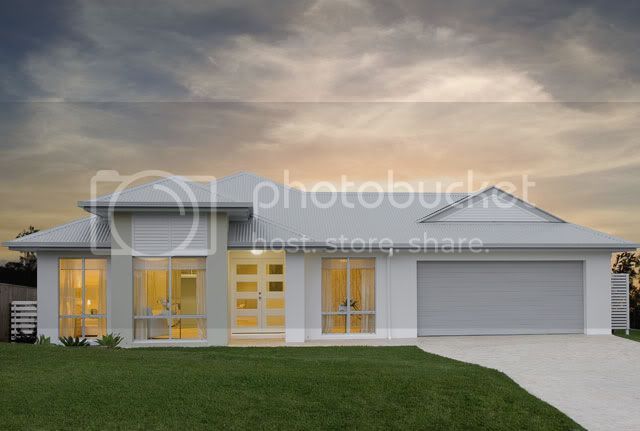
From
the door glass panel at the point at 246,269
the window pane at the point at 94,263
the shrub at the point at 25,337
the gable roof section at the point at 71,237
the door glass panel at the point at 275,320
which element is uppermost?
the gable roof section at the point at 71,237

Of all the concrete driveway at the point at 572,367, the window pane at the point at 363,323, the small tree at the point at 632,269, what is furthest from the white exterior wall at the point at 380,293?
the small tree at the point at 632,269

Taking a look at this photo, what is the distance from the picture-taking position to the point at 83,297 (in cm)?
1884

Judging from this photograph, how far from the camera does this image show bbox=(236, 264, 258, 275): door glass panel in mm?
21438

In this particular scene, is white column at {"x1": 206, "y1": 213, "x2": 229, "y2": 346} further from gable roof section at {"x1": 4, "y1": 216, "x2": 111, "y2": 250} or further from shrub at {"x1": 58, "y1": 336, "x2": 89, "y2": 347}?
shrub at {"x1": 58, "y1": 336, "x2": 89, "y2": 347}

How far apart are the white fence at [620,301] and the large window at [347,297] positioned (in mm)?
8807

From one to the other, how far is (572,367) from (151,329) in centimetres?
1108

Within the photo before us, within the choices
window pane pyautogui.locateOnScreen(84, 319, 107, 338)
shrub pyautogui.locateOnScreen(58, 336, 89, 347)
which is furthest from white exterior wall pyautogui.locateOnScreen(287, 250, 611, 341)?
shrub pyautogui.locateOnScreen(58, 336, 89, 347)

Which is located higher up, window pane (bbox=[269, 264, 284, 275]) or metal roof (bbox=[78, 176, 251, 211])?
metal roof (bbox=[78, 176, 251, 211])

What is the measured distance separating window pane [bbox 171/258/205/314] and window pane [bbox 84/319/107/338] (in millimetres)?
2543

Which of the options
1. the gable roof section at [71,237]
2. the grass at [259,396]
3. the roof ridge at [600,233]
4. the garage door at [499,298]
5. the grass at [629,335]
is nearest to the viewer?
the grass at [259,396]

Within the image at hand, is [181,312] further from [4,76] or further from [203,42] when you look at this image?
[4,76]

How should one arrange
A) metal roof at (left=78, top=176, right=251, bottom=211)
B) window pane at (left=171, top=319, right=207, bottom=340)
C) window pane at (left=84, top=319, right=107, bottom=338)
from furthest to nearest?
window pane at (left=84, top=319, right=107, bottom=338), window pane at (left=171, top=319, right=207, bottom=340), metal roof at (left=78, top=176, right=251, bottom=211)

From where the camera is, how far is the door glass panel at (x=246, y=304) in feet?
70.1

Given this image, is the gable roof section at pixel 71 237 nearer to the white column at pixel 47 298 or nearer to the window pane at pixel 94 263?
the white column at pixel 47 298
